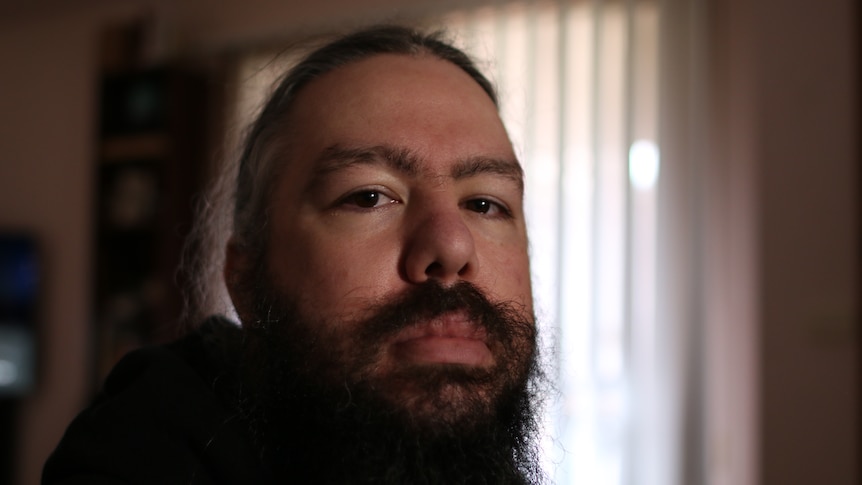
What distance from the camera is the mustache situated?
0.69 metres

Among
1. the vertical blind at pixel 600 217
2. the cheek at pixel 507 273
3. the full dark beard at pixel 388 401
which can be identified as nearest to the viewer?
the full dark beard at pixel 388 401

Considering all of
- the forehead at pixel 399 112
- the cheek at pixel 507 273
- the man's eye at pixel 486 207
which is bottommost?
the cheek at pixel 507 273

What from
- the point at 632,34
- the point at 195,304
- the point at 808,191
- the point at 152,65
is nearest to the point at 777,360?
the point at 808,191

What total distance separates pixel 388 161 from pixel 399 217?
7cm

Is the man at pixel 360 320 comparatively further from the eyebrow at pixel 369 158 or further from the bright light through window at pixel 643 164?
the bright light through window at pixel 643 164

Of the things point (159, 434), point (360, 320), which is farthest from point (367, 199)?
point (159, 434)

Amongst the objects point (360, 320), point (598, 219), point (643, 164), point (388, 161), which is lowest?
point (598, 219)

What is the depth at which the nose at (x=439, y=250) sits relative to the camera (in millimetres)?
705

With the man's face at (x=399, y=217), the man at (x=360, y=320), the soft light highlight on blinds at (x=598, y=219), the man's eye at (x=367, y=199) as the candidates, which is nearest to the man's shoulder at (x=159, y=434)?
the man at (x=360, y=320)

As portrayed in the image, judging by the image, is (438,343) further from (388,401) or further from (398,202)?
(398,202)

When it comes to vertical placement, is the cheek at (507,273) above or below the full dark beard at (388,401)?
above

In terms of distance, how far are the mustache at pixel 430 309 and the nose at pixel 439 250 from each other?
0.01 meters

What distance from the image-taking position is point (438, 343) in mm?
693

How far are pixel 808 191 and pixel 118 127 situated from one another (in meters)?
3.27
